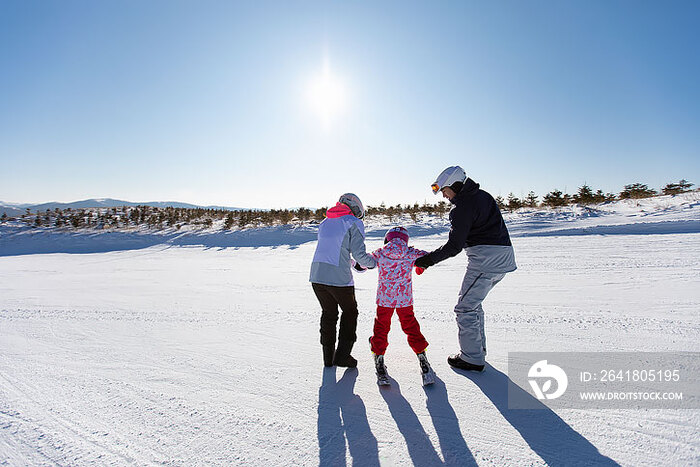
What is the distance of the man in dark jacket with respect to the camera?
9.66 feet

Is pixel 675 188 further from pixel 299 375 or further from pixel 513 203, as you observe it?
pixel 299 375

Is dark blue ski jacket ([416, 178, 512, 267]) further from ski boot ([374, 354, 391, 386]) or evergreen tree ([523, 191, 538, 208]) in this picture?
evergreen tree ([523, 191, 538, 208])

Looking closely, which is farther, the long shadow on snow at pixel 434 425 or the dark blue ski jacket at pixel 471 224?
the dark blue ski jacket at pixel 471 224

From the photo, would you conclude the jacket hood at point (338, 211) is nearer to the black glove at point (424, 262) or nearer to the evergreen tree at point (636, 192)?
the black glove at point (424, 262)

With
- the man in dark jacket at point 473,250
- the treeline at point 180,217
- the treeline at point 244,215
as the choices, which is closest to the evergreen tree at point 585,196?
the treeline at point 244,215

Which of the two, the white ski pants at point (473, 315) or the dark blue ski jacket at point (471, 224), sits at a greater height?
the dark blue ski jacket at point (471, 224)

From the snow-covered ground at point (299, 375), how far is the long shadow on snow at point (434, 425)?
0.04ft

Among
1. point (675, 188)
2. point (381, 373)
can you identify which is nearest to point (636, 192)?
point (675, 188)

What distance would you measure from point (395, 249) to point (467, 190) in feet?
3.07

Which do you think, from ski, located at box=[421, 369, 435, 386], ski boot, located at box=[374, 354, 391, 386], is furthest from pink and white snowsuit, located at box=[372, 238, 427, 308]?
ski, located at box=[421, 369, 435, 386]

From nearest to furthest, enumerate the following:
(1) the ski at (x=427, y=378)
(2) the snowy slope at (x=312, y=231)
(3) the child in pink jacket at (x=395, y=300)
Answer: (1) the ski at (x=427, y=378)
(3) the child in pink jacket at (x=395, y=300)
(2) the snowy slope at (x=312, y=231)

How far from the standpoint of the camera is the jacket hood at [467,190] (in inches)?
117

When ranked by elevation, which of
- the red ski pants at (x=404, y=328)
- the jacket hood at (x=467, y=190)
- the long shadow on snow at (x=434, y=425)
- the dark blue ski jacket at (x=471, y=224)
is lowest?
the long shadow on snow at (x=434, y=425)

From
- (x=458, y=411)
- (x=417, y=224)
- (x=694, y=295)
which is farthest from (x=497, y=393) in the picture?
(x=417, y=224)
